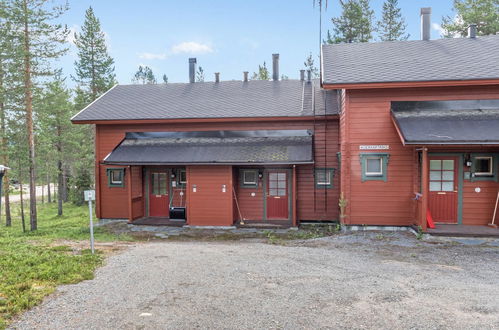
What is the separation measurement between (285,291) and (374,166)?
691cm

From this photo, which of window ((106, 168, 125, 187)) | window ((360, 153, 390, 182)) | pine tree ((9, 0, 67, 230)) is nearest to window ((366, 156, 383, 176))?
window ((360, 153, 390, 182))

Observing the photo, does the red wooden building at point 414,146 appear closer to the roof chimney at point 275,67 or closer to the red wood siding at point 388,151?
the red wood siding at point 388,151

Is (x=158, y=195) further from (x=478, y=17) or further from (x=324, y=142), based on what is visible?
(x=478, y=17)

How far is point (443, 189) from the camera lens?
11.0 meters

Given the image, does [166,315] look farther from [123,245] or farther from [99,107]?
[99,107]

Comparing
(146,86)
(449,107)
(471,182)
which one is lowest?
(471,182)

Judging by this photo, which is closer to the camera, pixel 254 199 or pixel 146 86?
pixel 254 199

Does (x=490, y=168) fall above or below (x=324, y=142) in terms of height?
below

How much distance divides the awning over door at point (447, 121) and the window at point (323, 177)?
3.52m

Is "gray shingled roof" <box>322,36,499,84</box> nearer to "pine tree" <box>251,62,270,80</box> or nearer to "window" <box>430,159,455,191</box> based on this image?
"window" <box>430,159,455,191</box>

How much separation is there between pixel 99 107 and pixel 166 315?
13.2 metres

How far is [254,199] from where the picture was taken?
45.7ft

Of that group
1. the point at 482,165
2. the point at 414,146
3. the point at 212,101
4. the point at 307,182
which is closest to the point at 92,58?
the point at 212,101

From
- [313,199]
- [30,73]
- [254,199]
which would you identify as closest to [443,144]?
[313,199]
